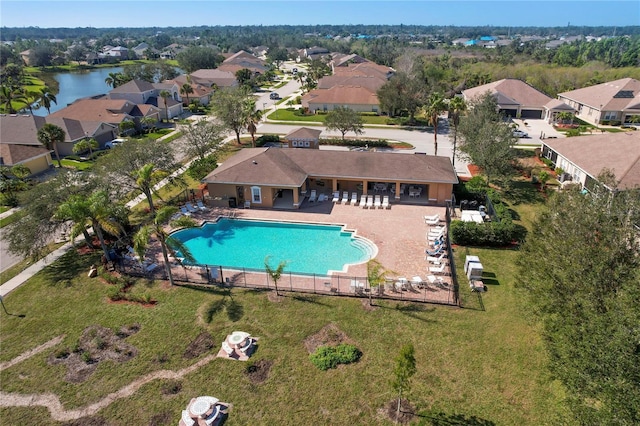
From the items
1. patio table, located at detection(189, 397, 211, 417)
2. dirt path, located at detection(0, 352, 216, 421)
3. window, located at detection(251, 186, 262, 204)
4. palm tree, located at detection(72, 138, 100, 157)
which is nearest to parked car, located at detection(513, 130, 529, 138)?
window, located at detection(251, 186, 262, 204)

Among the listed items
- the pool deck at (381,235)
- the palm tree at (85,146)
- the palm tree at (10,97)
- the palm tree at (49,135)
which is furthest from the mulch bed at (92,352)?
the palm tree at (10,97)

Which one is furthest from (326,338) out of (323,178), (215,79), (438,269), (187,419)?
(215,79)

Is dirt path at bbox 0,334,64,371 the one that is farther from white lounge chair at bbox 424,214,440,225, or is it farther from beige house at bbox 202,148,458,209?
white lounge chair at bbox 424,214,440,225

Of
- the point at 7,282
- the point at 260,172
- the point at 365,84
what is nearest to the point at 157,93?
the point at 365,84

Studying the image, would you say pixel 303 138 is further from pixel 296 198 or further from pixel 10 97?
pixel 10 97

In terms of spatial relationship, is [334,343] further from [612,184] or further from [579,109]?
[579,109]

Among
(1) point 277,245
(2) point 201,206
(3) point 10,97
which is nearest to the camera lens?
(1) point 277,245
